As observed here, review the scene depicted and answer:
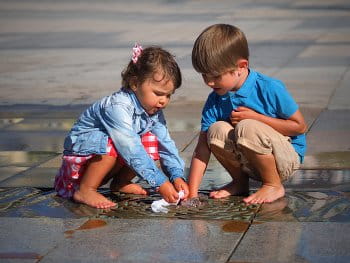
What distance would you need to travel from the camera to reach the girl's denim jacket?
5305 mm

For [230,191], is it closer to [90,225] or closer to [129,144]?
[129,144]

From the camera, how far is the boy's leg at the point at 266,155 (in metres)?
5.34

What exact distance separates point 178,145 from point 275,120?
1.88 meters

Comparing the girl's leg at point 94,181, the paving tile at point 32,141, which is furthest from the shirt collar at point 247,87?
the paving tile at point 32,141

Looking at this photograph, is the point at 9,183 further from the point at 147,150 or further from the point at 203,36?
the point at 203,36

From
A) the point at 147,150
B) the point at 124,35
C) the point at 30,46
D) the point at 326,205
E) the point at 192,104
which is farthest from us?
the point at 124,35

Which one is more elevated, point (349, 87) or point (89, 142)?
point (89, 142)

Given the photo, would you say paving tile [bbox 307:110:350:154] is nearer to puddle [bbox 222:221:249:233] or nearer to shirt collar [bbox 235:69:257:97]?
shirt collar [bbox 235:69:257:97]

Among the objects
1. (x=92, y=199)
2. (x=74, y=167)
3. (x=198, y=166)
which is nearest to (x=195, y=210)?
(x=198, y=166)

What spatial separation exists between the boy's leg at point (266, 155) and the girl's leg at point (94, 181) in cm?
79

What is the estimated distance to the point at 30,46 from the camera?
14328 millimetres

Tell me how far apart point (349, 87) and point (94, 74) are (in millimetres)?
3212

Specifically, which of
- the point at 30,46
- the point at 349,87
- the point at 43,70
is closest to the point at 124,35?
the point at 30,46

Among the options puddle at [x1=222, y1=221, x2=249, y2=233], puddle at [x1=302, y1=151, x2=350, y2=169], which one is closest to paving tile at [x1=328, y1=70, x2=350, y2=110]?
puddle at [x1=302, y1=151, x2=350, y2=169]
